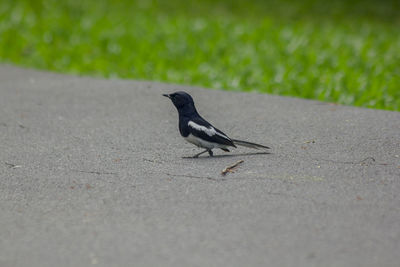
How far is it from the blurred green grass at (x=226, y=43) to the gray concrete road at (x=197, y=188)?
2374mm

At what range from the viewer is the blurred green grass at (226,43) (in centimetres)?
1148

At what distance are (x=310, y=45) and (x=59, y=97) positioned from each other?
6835 mm

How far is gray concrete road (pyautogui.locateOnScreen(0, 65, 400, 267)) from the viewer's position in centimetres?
416

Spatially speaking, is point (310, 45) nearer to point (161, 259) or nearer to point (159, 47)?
point (159, 47)

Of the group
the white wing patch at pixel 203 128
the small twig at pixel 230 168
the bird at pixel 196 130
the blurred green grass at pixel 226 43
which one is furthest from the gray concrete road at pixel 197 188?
the blurred green grass at pixel 226 43

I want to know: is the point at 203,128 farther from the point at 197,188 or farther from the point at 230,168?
the point at 197,188

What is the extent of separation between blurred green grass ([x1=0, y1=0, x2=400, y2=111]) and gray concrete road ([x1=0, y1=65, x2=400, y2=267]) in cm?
237

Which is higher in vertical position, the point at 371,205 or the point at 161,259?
the point at 371,205

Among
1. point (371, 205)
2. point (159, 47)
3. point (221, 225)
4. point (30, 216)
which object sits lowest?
point (30, 216)

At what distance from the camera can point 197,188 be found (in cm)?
543

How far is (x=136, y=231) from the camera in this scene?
14.8ft

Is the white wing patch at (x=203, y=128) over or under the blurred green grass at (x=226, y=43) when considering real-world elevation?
under

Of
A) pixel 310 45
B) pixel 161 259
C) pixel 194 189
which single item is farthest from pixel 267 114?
pixel 310 45

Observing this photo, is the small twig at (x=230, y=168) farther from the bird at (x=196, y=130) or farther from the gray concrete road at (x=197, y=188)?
the bird at (x=196, y=130)
